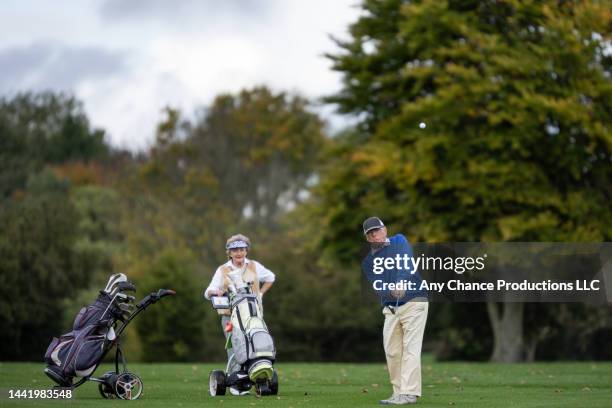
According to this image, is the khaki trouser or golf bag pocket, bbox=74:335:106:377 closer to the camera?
the khaki trouser

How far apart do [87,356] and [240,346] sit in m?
1.77

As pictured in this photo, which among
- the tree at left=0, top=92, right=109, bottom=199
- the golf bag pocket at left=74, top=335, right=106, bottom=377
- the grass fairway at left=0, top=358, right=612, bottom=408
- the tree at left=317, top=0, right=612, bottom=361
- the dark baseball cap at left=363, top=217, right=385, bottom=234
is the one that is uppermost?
the tree at left=0, top=92, right=109, bottom=199

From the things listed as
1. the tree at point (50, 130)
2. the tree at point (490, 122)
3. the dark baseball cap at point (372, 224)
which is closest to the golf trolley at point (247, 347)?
the dark baseball cap at point (372, 224)

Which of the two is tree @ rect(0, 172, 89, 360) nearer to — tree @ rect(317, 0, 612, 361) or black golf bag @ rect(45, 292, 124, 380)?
tree @ rect(317, 0, 612, 361)

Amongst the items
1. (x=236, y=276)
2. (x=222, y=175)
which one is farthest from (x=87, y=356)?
(x=222, y=175)

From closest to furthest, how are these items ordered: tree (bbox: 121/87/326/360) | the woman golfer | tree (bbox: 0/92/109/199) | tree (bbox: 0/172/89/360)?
the woman golfer, tree (bbox: 0/172/89/360), tree (bbox: 121/87/326/360), tree (bbox: 0/92/109/199)

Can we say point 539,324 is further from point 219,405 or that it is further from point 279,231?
point 219,405

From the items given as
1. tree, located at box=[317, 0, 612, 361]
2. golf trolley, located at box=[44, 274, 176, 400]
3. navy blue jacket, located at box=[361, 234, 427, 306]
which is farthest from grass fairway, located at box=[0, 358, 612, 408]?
tree, located at box=[317, 0, 612, 361]

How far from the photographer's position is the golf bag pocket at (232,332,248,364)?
567 inches

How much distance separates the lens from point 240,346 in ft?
47.3

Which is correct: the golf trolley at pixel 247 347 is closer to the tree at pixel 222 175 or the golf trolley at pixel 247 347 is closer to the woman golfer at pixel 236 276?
the woman golfer at pixel 236 276

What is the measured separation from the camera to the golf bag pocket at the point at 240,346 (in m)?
14.4

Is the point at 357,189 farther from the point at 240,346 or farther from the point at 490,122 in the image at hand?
the point at 240,346

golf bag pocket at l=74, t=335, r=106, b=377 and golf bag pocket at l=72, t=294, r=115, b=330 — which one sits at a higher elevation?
golf bag pocket at l=72, t=294, r=115, b=330
